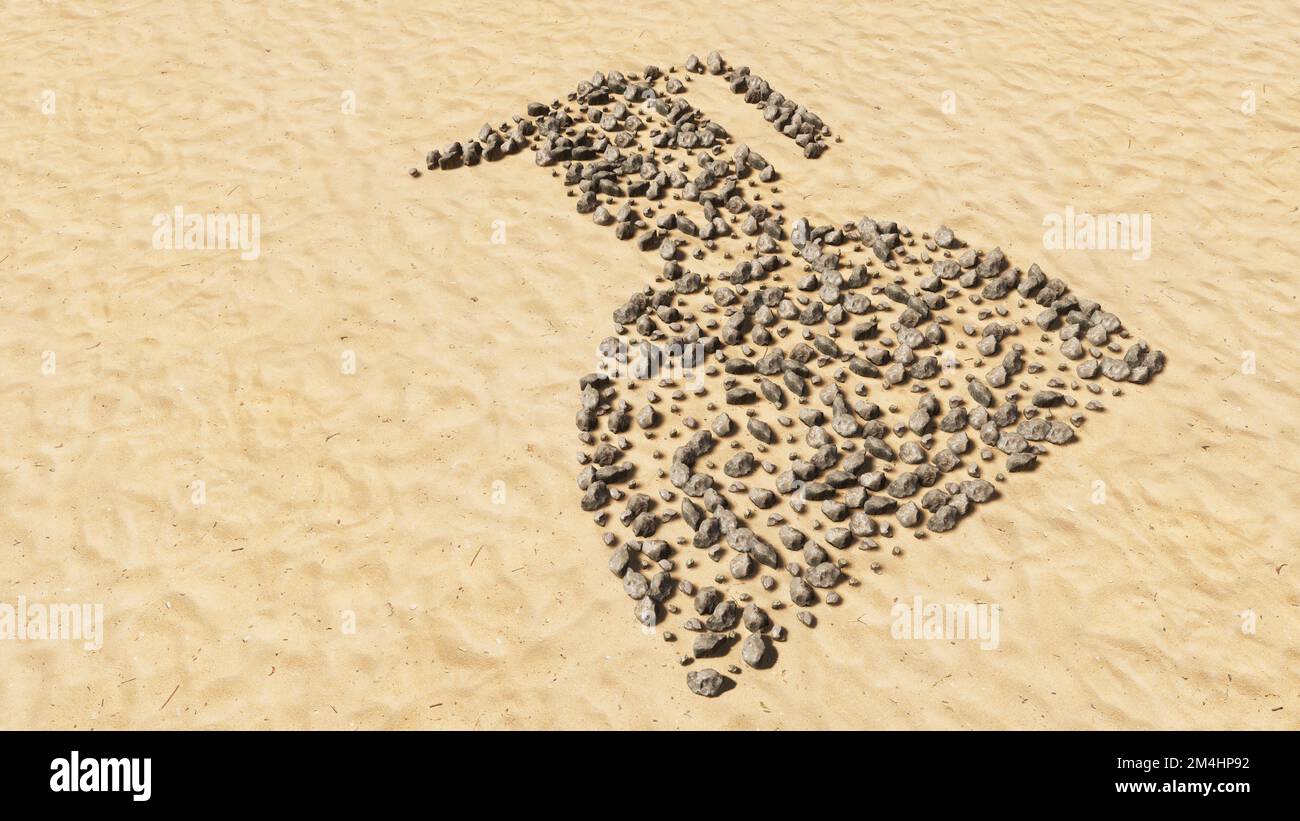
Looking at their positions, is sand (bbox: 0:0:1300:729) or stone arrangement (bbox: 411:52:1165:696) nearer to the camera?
sand (bbox: 0:0:1300:729)

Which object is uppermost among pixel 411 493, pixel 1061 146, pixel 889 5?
pixel 889 5

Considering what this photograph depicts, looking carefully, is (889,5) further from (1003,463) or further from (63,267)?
(63,267)

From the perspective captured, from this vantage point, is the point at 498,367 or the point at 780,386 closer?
the point at 780,386

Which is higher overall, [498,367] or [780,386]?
[780,386]

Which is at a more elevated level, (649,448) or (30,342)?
(649,448)
